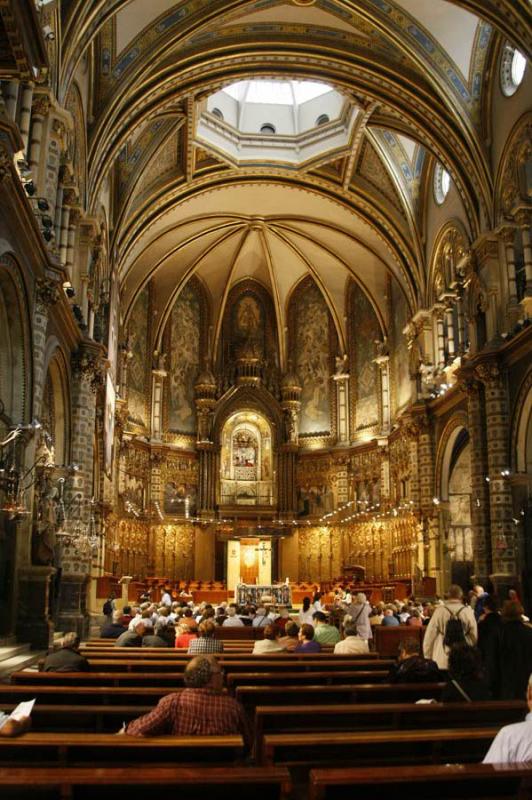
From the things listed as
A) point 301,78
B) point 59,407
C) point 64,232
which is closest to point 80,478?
point 59,407

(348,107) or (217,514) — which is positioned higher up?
(348,107)

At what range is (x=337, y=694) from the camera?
281 inches

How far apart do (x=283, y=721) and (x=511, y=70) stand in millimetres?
21434

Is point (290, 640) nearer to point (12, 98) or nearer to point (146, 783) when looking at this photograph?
point (146, 783)

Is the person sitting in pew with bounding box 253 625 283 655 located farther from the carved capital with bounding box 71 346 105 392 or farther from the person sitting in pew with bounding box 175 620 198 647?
the carved capital with bounding box 71 346 105 392

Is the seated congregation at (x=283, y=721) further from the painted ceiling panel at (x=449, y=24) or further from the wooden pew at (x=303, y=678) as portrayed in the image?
the painted ceiling panel at (x=449, y=24)

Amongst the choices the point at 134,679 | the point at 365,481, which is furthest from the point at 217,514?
the point at 134,679

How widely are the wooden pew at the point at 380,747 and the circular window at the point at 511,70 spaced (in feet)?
67.9

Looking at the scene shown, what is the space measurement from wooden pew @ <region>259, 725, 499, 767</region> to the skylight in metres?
30.7

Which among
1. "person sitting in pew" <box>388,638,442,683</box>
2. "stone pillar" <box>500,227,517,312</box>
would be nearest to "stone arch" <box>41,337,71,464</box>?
"stone pillar" <box>500,227,517,312</box>

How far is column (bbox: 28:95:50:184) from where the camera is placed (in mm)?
16375

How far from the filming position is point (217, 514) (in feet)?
122

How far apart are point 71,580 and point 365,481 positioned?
18.8 metres

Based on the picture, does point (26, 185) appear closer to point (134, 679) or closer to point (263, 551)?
point (134, 679)
